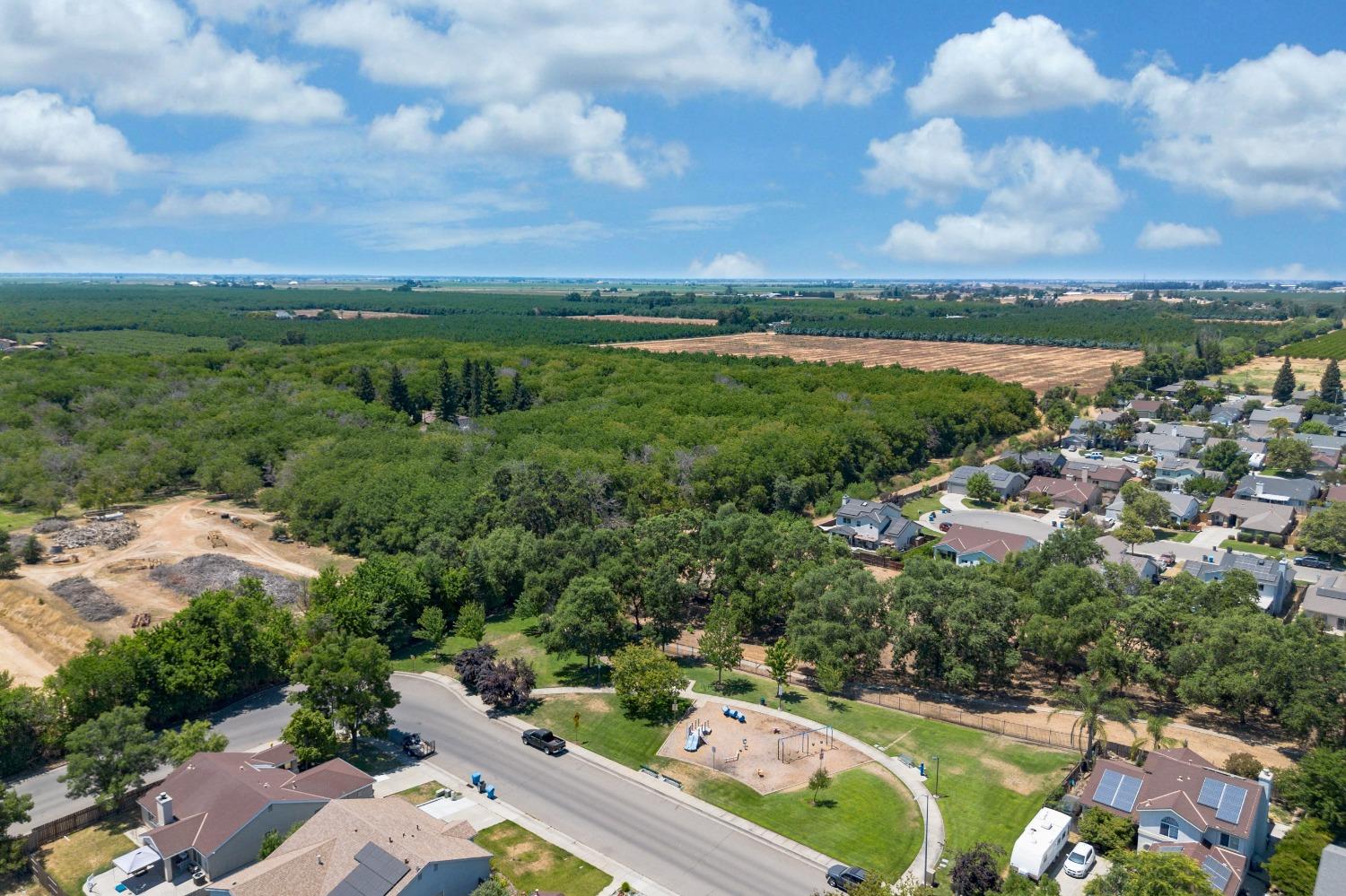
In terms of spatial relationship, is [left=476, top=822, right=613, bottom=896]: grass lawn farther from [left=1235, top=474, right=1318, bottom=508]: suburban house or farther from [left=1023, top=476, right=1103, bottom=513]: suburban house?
[left=1235, top=474, right=1318, bottom=508]: suburban house

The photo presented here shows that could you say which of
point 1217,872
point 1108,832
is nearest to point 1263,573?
point 1108,832

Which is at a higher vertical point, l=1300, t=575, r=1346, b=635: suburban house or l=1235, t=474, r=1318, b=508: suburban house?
l=1235, t=474, r=1318, b=508: suburban house

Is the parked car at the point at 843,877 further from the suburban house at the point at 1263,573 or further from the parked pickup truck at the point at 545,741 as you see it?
the suburban house at the point at 1263,573

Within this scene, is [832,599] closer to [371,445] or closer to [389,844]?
[389,844]

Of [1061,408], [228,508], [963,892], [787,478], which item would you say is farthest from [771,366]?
[963,892]

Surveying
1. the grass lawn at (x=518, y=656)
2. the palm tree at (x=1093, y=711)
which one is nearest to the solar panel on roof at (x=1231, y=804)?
the palm tree at (x=1093, y=711)

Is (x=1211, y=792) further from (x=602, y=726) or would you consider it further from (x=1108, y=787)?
(x=602, y=726)

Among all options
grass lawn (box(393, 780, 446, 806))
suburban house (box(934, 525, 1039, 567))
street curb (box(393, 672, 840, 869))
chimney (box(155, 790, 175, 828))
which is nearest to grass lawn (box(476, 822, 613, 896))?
grass lawn (box(393, 780, 446, 806))
